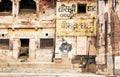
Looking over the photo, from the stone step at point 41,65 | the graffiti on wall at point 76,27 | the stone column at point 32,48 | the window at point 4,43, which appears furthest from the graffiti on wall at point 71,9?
the window at point 4,43

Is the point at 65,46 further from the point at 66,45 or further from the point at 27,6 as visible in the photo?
the point at 27,6

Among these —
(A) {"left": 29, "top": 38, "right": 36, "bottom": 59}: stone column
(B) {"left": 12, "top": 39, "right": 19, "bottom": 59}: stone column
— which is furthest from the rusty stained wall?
(B) {"left": 12, "top": 39, "right": 19, "bottom": 59}: stone column

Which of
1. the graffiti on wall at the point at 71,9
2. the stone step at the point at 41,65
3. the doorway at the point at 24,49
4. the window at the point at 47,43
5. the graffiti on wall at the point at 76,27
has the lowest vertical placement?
the stone step at the point at 41,65

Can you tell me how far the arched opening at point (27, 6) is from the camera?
909 inches

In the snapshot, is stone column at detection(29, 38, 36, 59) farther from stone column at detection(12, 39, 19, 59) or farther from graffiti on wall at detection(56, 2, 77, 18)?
graffiti on wall at detection(56, 2, 77, 18)

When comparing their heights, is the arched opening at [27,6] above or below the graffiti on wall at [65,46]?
above

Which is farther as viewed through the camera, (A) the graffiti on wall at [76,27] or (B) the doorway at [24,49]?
(B) the doorway at [24,49]

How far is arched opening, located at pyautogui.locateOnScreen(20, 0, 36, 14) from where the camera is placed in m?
23.1

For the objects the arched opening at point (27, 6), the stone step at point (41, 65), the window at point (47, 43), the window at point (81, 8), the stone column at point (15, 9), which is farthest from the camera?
the arched opening at point (27, 6)

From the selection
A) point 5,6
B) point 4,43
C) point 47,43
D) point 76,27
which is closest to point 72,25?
point 76,27

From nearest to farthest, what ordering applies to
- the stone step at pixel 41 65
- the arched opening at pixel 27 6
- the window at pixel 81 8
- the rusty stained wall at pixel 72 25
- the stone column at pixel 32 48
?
1. the stone step at pixel 41 65
2. the rusty stained wall at pixel 72 25
3. the window at pixel 81 8
4. the stone column at pixel 32 48
5. the arched opening at pixel 27 6

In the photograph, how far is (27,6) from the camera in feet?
76.8

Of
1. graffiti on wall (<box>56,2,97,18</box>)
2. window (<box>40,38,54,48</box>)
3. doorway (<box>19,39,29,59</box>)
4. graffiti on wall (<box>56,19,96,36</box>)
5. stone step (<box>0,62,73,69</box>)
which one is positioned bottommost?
stone step (<box>0,62,73,69</box>)

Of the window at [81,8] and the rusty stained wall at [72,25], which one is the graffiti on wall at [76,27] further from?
the window at [81,8]
